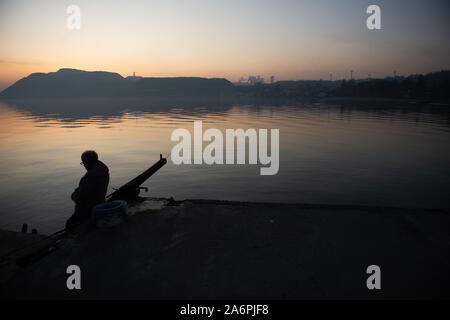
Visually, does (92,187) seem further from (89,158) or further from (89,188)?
(89,158)

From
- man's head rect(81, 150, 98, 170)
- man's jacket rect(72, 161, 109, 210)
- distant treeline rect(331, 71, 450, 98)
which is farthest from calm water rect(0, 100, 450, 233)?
distant treeline rect(331, 71, 450, 98)

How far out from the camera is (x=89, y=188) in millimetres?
5770

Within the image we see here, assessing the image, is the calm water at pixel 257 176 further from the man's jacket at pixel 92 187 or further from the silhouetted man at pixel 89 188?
the man's jacket at pixel 92 187

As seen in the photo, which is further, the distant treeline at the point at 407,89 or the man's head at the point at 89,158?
the distant treeline at the point at 407,89

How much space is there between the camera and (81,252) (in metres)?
4.80

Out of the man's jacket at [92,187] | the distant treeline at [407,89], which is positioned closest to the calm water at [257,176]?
the man's jacket at [92,187]

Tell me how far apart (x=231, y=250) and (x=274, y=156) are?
14.5 metres

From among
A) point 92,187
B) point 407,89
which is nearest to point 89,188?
point 92,187

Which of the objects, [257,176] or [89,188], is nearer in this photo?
[89,188]

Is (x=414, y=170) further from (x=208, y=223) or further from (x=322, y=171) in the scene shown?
(x=208, y=223)

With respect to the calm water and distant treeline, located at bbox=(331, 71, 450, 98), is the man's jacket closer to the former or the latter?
the calm water

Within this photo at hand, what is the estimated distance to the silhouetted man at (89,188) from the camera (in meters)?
5.73

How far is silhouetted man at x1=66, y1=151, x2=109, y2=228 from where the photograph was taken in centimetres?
573
